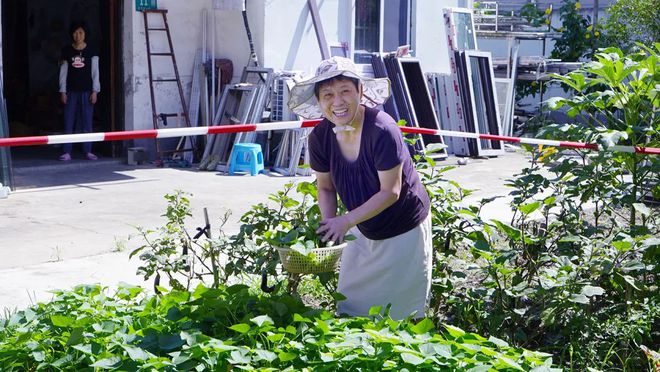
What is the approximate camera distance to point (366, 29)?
1625 centimetres

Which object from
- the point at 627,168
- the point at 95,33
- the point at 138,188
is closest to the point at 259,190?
the point at 138,188

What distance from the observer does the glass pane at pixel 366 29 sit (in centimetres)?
1600

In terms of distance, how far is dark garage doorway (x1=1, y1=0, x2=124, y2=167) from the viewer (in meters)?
14.0

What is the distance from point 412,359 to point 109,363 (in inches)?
41.6

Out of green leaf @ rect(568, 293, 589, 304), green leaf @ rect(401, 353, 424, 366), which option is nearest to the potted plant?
green leaf @ rect(401, 353, 424, 366)

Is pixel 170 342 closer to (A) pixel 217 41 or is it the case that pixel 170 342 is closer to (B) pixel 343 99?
(B) pixel 343 99

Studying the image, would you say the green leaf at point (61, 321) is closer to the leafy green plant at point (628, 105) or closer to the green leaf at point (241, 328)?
the green leaf at point (241, 328)

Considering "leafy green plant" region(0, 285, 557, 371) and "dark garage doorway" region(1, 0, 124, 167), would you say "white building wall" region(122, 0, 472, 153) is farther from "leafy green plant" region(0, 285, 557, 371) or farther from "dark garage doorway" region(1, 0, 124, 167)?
"leafy green plant" region(0, 285, 557, 371)

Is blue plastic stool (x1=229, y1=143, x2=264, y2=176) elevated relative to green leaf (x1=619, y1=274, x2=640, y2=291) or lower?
lower

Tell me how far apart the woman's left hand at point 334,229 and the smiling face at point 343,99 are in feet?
1.53

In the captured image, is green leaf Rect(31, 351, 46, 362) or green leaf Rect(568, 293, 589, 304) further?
green leaf Rect(568, 293, 589, 304)

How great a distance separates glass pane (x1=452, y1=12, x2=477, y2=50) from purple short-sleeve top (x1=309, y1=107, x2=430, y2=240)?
12379 mm

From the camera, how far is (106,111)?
48.3 feet

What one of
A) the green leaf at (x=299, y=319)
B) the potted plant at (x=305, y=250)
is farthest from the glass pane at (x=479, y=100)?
the green leaf at (x=299, y=319)
